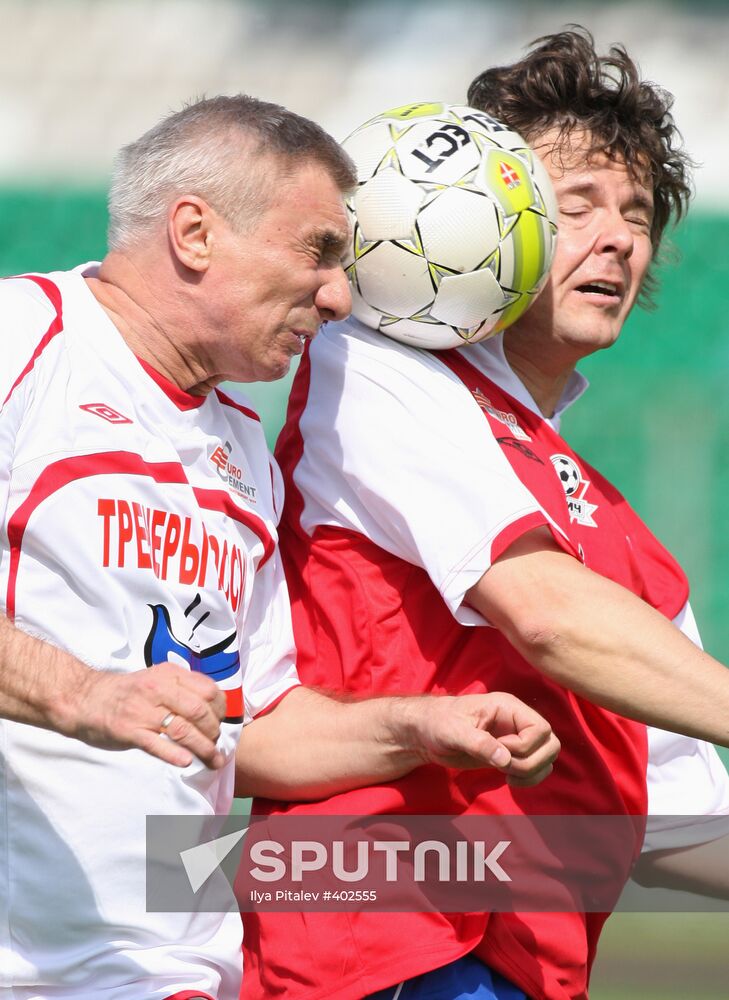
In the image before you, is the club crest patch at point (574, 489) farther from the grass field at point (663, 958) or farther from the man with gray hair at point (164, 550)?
the grass field at point (663, 958)

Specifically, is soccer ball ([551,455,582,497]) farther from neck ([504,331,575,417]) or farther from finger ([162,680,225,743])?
finger ([162,680,225,743])

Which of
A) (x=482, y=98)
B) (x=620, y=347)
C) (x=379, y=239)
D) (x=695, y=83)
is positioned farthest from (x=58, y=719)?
(x=695, y=83)

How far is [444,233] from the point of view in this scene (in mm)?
2719

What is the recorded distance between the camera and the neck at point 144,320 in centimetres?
261

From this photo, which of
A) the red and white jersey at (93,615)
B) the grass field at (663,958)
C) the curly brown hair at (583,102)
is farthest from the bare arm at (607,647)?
the grass field at (663,958)

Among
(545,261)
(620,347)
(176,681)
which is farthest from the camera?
(620,347)

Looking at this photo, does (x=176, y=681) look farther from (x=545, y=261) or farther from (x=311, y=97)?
(x=311, y=97)

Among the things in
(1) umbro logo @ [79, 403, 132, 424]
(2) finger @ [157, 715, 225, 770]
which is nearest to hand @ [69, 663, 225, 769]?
(2) finger @ [157, 715, 225, 770]

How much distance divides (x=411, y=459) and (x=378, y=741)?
0.55m

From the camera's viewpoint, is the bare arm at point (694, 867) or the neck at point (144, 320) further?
the bare arm at point (694, 867)

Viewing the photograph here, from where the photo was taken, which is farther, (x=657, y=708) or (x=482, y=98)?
(x=482, y=98)

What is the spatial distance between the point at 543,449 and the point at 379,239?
58 centimetres

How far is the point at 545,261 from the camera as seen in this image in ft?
9.35

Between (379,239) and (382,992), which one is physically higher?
(379,239)
